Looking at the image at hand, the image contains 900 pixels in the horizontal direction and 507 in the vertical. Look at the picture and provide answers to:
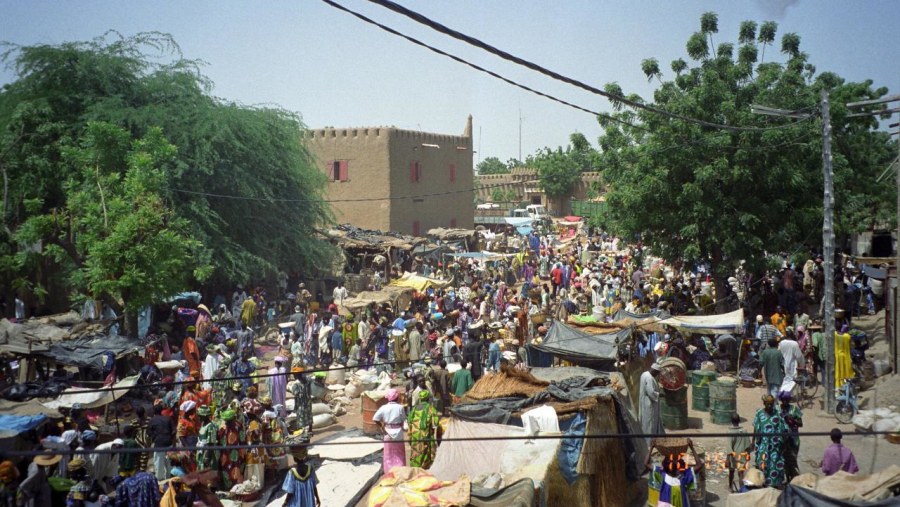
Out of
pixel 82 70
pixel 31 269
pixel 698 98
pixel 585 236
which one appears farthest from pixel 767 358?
pixel 585 236

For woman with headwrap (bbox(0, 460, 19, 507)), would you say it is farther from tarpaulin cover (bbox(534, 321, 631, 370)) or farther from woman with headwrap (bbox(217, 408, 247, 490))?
tarpaulin cover (bbox(534, 321, 631, 370))

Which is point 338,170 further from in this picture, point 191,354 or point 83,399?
point 83,399

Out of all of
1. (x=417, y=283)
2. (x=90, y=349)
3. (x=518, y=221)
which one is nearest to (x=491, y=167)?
(x=518, y=221)

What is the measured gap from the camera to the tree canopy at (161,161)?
1748 centimetres

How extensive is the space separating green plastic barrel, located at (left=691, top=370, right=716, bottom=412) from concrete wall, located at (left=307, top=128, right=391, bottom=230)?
2710 centimetres

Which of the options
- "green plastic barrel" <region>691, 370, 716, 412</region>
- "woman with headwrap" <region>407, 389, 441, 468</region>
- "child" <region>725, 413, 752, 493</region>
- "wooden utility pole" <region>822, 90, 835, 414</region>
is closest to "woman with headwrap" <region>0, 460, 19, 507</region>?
"woman with headwrap" <region>407, 389, 441, 468</region>

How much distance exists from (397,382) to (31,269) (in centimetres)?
1079

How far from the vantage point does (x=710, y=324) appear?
48.0 feet

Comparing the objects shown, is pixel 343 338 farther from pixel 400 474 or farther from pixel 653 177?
pixel 400 474

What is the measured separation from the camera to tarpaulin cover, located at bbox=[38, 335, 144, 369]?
39.2 feet

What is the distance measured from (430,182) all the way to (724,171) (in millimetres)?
26942

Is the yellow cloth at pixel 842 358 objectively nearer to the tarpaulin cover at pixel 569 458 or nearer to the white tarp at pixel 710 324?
the white tarp at pixel 710 324

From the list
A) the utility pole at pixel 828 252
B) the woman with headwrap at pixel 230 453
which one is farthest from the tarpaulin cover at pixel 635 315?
the woman with headwrap at pixel 230 453

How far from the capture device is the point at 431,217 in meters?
43.2
